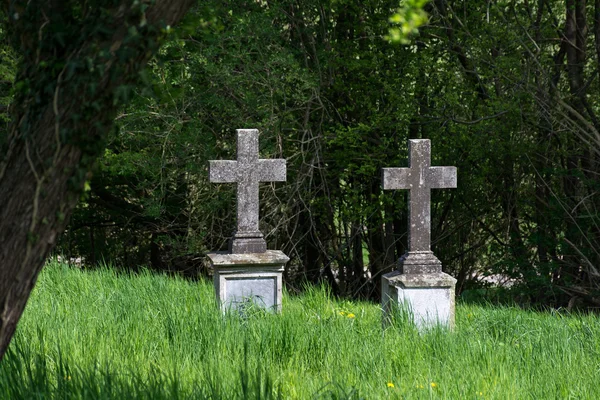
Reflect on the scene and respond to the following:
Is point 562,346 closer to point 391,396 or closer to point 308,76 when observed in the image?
point 391,396

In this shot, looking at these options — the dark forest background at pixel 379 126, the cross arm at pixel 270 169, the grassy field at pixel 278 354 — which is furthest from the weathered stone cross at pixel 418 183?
the dark forest background at pixel 379 126

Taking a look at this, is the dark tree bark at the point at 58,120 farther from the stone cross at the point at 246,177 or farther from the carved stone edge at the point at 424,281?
the stone cross at the point at 246,177

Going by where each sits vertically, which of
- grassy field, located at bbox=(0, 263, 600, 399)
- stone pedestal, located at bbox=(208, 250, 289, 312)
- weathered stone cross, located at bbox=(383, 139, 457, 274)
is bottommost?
grassy field, located at bbox=(0, 263, 600, 399)

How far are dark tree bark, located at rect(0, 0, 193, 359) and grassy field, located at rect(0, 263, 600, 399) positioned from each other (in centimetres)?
131

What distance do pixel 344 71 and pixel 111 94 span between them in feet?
28.7

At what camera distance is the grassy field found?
3.95 meters

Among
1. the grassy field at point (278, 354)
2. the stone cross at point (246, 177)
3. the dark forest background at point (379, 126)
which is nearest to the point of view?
the grassy field at point (278, 354)

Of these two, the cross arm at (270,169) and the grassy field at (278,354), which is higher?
the cross arm at (270,169)

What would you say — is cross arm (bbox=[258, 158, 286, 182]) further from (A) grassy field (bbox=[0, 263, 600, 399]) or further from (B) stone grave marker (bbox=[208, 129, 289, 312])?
(A) grassy field (bbox=[0, 263, 600, 399])

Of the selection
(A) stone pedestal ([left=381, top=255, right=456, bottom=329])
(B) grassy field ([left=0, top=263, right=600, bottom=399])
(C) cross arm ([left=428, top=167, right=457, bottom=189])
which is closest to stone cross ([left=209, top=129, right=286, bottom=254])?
(B) grassy field ([left=0, top=263, right=600, bottom=399])

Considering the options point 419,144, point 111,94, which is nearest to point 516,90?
point 419,144

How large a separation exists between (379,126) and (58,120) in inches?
317

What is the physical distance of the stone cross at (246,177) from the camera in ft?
23.1

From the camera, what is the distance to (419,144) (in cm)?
682
